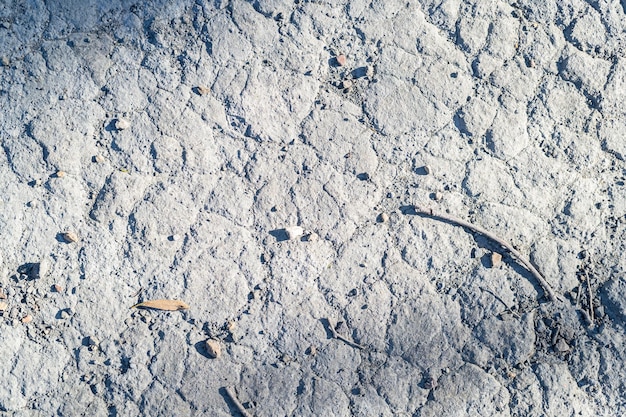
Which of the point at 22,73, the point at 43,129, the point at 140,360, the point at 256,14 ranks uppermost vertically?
the point at 256,14

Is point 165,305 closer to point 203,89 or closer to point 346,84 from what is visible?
point 203,89

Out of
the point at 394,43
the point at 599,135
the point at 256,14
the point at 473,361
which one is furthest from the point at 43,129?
the point at 599,135

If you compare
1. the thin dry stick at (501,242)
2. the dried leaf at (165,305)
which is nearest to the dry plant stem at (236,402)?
the dried leaf at (165,305)

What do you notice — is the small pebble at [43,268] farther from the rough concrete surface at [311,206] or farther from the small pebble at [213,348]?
the small pebble at [213,348]

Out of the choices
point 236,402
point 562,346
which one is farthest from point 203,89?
point 562,346

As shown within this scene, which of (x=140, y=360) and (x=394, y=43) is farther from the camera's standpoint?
(x=394, y=43)

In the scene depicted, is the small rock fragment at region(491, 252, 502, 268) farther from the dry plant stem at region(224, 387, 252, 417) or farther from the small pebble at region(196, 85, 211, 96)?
the small pebble at region(196, 85, 211, 96)

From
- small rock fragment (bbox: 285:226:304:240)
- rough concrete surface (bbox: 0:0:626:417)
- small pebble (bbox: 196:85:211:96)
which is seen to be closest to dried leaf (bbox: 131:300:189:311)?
rough concrete surface (bbox: 0:0:626:417)

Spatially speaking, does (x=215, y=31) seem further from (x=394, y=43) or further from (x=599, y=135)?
(x=599, y=135)
